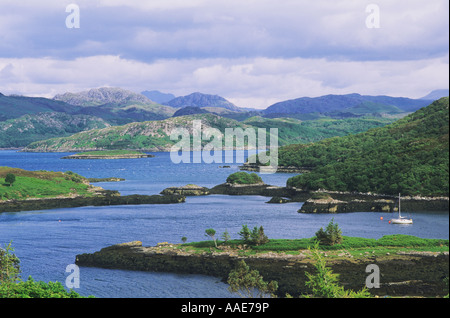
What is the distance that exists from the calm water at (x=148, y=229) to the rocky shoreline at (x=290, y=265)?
306cm

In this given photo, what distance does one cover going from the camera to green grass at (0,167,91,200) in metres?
166

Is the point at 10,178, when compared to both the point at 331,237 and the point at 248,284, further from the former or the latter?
the point at 248,284

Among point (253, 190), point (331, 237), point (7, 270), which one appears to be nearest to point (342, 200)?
point (253, 190)

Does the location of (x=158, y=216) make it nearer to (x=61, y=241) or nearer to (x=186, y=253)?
(x=61, y=241)

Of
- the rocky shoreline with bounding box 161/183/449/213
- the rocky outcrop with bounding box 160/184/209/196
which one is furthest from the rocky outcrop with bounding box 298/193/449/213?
the rocky outcrop with bounding box 160/184/209/196

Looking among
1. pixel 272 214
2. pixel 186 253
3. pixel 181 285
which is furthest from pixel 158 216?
pixel 181 285

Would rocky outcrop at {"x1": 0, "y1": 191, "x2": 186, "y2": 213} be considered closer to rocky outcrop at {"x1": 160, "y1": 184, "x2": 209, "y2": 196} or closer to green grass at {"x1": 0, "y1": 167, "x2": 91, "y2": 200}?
green grass at {"x1": 0, "y1": 167, "x2": 91, "y2": 200}

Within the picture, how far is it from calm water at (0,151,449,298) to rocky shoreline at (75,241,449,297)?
10.0ft

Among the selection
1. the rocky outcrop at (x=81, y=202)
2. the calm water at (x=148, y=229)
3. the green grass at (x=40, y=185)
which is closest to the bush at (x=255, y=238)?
the calm water at (x=148, y=229)

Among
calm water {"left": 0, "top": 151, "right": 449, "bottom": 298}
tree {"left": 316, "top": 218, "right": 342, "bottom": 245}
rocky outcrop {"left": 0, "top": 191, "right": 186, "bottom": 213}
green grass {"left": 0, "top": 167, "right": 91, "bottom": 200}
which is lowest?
calm water {"left": 0, "top": 151, "right": 449, "bottom": 298}

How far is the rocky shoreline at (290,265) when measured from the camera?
2638 inches
